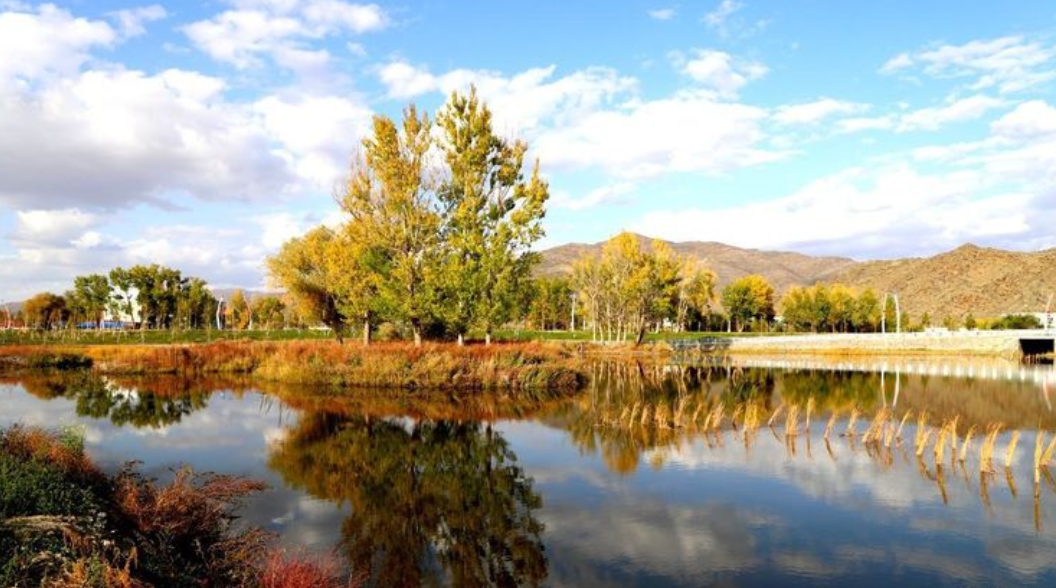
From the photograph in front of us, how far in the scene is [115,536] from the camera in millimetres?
8086

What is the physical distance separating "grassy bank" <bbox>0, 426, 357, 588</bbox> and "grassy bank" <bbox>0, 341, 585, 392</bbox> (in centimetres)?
1960

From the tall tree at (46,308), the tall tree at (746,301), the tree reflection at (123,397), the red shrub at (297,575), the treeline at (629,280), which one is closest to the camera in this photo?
the red shrub at (297,575)

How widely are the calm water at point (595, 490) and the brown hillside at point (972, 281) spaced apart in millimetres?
112116

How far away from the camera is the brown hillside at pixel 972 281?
392ft

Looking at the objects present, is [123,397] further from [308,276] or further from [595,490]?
[595,490]

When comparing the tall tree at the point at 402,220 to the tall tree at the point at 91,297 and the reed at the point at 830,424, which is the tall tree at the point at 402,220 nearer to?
the reed at the point at 830,424

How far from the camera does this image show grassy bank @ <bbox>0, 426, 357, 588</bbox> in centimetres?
652

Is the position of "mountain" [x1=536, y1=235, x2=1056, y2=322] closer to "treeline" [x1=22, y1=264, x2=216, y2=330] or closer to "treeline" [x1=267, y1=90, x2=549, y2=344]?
"treeline" [x1=22, y1=264, x2=216, y2=330]

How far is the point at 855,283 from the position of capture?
156 metres

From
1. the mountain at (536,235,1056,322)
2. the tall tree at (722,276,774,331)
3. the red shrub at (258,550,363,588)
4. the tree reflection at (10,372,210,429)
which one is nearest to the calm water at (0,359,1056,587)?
the tree reflection at (10,372,210,429)

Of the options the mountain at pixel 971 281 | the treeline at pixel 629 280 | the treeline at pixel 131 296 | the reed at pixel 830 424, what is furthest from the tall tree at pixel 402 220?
the mountain at pixel 971 281

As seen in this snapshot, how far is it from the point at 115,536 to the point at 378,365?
24.8 metres

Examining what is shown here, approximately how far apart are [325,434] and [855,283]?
15914 cm

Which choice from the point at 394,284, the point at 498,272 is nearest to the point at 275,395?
the point at 394,284
